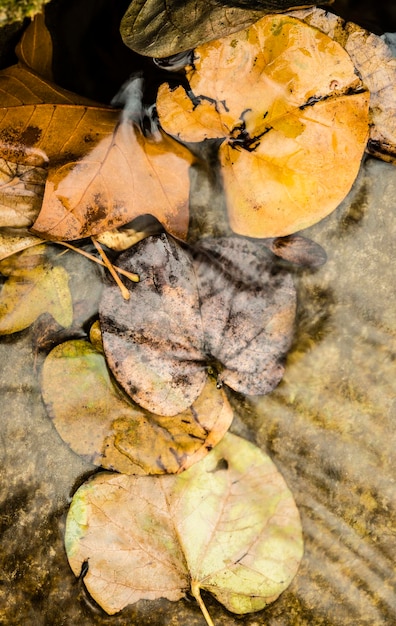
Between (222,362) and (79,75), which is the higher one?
(79,75)

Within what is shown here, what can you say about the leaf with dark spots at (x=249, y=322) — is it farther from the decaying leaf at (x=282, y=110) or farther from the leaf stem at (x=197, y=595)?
the leaf stem at (x=197, y=595)

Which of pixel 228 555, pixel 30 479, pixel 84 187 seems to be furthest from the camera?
pixel 30 479

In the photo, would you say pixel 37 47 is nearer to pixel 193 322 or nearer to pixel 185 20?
pixel 185 20

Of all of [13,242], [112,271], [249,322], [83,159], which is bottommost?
[249,322]

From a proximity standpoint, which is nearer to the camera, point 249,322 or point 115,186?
point 115,186

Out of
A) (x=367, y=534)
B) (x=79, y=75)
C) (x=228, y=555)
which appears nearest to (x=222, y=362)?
(x=228, y=555)

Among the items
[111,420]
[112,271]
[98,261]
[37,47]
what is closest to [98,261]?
[98,261]

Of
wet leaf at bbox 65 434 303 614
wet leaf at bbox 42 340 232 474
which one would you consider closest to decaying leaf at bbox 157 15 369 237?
wet leaf at bbox 42 340 232 474

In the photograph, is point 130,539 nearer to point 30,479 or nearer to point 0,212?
point 30,479
